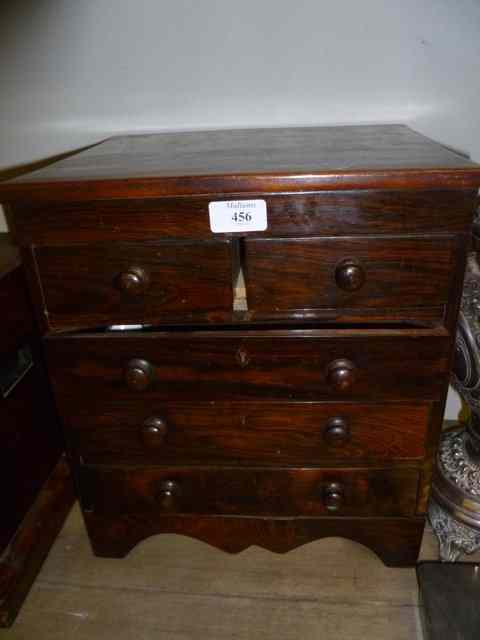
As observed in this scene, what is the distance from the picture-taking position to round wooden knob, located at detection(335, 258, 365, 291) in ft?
2.60

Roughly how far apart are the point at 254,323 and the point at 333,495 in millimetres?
402

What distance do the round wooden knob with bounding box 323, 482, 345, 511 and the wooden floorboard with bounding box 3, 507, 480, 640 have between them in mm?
245

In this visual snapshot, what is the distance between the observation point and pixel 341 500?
3.31 feet

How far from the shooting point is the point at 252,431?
966 mm

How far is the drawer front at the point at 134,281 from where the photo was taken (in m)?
0.81

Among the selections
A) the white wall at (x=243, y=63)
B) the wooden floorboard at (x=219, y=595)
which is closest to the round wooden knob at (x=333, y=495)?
the wooden floorboard at (x=219, y=595)

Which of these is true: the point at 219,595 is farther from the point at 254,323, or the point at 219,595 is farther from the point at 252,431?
the point at 254,323

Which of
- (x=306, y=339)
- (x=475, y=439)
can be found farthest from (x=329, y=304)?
(x=475, y=439)

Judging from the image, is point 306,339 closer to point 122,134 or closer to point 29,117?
point 122,134

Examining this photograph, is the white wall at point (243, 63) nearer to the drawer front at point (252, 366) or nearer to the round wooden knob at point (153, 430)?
the drawer front at point (252, 366)

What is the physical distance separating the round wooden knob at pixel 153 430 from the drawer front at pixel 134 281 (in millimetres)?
214

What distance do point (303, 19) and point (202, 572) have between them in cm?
129

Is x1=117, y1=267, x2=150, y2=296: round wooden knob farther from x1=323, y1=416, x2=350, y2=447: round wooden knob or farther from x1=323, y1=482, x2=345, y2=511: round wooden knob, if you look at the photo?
x1=323, y1=482, x2=345, y2=511: round wooden knob

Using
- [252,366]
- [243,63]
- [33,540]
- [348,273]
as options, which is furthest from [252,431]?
[243,63]
